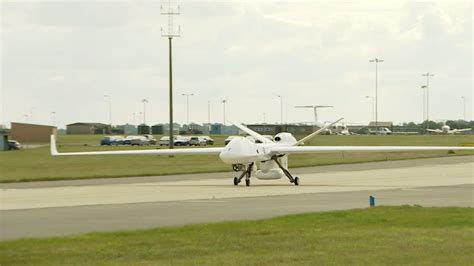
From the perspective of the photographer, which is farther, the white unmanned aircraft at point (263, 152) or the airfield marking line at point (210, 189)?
the white unmanned aircraft at point (263, 152)

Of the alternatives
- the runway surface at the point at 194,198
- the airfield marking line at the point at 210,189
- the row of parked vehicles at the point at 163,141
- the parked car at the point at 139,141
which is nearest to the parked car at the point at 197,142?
the row of parked vehicles at the point at 163,141

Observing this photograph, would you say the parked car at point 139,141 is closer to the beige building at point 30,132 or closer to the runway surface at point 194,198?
the beige building at point 30,132

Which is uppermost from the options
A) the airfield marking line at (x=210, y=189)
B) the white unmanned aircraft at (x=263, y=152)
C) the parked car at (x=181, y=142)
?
the white unmanned aircraft at (x=263, y=152)

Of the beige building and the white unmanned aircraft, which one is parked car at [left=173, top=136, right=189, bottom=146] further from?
the white unmanned aircraft

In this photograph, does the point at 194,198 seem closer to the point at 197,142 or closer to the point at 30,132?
the point at 197,142

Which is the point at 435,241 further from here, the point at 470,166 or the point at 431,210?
the point at 470,166

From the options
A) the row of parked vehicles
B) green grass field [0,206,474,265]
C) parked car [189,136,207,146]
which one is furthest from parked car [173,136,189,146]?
green grass field [0,206,474,265]

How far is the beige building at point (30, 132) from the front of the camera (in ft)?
448

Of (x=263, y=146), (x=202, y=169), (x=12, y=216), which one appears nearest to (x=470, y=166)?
(x=202, y=169)

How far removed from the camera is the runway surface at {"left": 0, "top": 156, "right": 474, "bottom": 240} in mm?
24453

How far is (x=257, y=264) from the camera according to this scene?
52.1ft

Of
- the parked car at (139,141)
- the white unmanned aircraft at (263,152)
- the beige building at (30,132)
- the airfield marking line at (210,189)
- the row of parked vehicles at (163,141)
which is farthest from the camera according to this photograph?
the beige building at (30,132)

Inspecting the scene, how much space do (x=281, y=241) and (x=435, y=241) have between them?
315 centimetres

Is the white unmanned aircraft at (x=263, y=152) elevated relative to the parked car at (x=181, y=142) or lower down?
elevated
